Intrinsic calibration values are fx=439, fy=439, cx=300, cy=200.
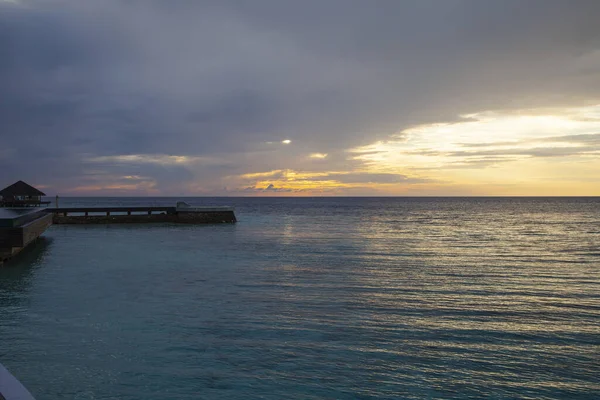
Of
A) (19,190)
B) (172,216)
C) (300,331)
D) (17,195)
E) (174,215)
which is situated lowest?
(300,331)

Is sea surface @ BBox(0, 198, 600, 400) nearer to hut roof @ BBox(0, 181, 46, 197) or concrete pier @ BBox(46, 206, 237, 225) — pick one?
concrete pier @ BBox(46, 206, 237, 225)

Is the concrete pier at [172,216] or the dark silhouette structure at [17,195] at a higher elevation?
the dark silhouette structure at [17,195]

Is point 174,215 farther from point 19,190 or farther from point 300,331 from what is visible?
point 300,331

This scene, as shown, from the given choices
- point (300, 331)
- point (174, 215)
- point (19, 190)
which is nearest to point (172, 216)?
point (174, 215)

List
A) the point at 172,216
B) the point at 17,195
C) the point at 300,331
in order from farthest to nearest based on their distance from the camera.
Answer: the point at 172,216 < the point at 17,195 < the point at 300,331

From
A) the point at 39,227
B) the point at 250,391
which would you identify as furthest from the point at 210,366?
the point at 39,227

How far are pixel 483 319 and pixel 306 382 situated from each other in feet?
22.3

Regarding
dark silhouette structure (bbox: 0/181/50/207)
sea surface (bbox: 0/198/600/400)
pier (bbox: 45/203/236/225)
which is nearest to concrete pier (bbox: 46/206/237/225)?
pier (bbox: 45/203/236/225)

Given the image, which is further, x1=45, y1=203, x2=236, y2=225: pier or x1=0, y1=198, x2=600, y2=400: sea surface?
x1=45, y1=203, x2=236, y2=225: pier

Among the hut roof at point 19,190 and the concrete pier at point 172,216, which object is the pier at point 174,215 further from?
the hut roof at point 19,190

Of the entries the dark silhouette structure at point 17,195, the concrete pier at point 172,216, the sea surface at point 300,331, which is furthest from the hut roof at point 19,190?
the sea surface at point 300,331

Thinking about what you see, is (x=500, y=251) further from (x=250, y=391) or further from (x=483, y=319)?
(x=250, y=391)

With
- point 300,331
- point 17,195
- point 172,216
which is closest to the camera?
point 300,331

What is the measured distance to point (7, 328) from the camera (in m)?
11.5
